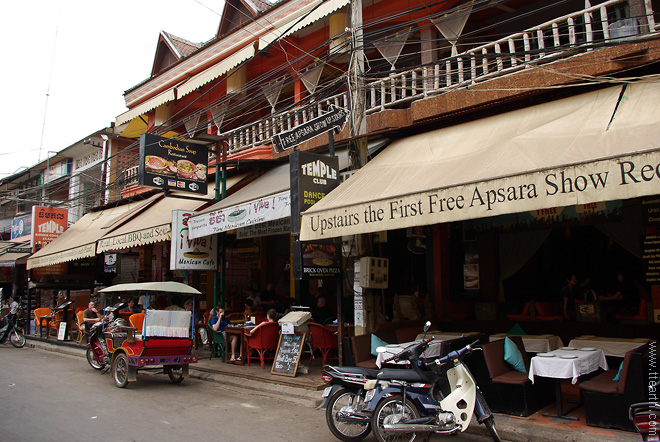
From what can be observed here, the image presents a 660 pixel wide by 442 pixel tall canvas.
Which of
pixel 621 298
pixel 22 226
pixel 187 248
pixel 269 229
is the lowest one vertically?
pixel 621 298

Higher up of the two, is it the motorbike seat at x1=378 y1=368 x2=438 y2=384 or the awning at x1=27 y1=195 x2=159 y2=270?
the awning at x1=27 y1=195 x2=159 y2=270

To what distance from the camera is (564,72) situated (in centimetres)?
761

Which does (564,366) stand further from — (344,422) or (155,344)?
(155,344)

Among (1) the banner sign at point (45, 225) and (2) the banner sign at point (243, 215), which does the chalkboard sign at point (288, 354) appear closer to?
(2) the banner sign at point (243, 215)

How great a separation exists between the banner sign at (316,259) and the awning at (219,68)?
5.99 metres

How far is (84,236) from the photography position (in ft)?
54.2

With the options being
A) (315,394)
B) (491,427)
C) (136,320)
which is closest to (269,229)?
(136,320)

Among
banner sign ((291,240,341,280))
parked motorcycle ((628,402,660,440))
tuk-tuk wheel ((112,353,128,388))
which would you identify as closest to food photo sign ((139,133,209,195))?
tuk-tuk wheel ((112,353,128,388))

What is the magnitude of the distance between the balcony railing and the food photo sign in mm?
1897

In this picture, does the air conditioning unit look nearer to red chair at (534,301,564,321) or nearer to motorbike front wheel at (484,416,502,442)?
motorbike front wheel at (484,416,502,442)

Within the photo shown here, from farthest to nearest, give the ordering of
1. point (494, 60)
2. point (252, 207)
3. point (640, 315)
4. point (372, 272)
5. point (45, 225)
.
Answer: point (45, 225)
point (252, 207)
point (494, 60)
point (640, 315)
point (372, 272)

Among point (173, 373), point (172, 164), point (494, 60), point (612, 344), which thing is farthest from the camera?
point (172, 164)

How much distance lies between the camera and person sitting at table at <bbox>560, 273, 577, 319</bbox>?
1013 cm

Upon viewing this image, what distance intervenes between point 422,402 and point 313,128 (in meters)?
5.24
